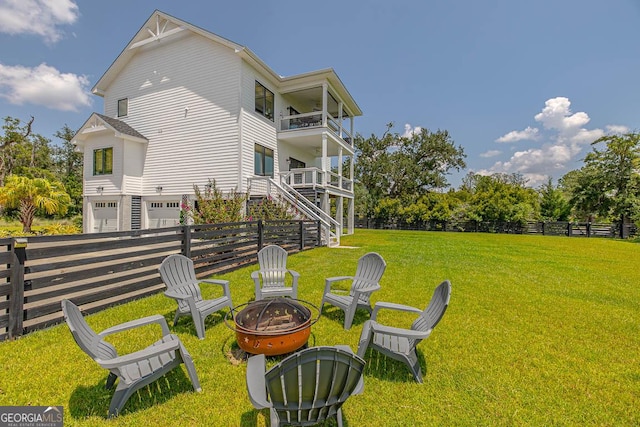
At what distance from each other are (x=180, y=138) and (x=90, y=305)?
11.7 m

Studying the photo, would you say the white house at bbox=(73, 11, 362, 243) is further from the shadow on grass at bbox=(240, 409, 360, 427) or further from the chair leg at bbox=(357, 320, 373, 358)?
the shadow on grass at bbox=(240, 409, 360, 427)

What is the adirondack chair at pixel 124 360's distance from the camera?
7.58 feet

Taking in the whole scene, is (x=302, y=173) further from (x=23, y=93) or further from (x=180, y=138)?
(x=23, y=93)

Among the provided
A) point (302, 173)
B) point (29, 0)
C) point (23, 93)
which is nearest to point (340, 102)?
point (302, 173)

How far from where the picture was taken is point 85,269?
15.5 ft

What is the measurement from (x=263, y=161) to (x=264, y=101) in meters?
3.34

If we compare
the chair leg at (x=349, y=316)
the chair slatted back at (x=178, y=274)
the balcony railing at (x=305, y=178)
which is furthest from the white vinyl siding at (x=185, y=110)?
the chair leg at (x=349, y=316)

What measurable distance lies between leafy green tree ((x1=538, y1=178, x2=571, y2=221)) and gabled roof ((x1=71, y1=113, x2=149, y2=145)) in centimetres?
3916

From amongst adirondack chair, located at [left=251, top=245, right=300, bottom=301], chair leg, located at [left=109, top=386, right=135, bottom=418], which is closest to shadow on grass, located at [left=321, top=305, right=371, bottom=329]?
adirondack chair, located at [left=251, top=245, right=300, bottom=301]

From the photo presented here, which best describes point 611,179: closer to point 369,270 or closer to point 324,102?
point 324,102

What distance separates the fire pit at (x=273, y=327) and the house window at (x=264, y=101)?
13.2 meters

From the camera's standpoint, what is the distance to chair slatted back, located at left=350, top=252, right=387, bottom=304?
16.2 feet

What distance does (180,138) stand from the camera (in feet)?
47.9

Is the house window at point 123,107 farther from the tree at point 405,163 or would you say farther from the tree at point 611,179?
the tree at point 611,179
